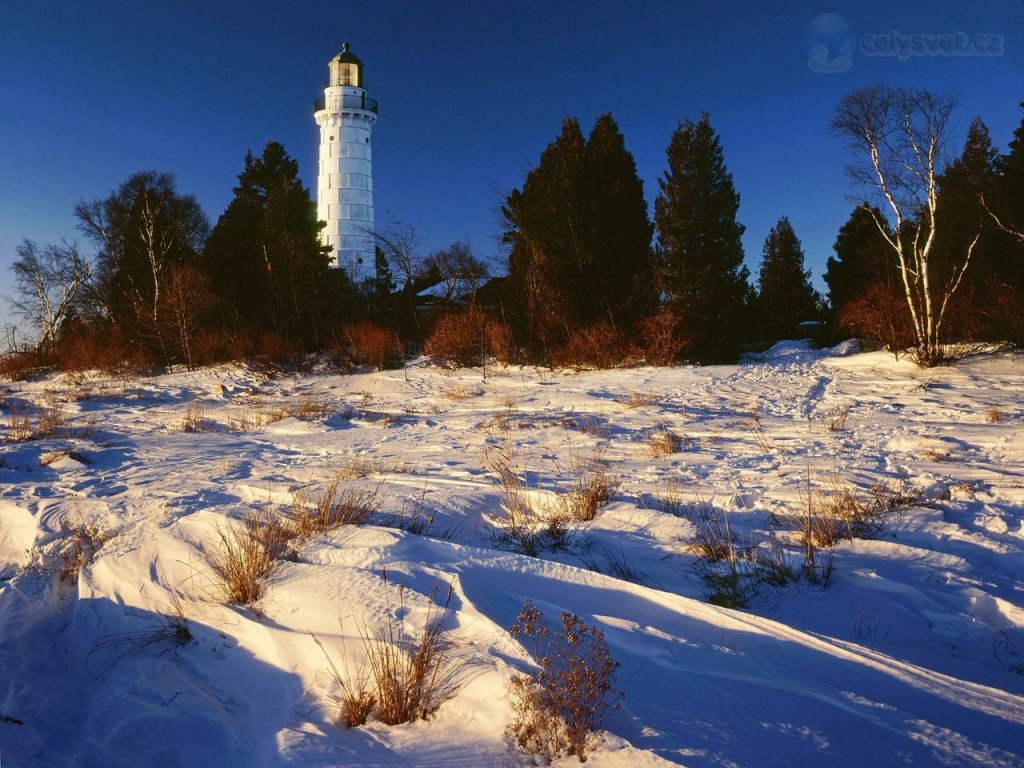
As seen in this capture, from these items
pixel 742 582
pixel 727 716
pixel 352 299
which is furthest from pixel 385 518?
pixel 352 299

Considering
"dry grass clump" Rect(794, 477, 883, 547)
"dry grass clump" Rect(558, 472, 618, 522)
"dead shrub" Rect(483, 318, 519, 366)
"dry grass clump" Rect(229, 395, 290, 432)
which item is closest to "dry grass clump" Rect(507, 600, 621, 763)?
"dry grass clump" Rect(794, 477, 883, 547)

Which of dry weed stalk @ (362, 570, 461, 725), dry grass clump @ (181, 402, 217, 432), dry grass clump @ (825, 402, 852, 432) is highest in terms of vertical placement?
dry grass clump @ (825, 402, 852, 432)

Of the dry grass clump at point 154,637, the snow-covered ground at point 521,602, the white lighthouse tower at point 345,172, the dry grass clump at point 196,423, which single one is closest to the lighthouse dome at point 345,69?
the white lighthouse tower at point 345,172

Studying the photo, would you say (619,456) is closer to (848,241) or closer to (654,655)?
(654,655)

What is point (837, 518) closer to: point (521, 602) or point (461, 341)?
point (521, 602)

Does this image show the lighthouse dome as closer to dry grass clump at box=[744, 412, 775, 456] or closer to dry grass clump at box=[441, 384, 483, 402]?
dry grass clump at box=[441, 384, 483, 402]

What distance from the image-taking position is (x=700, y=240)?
1822 cm

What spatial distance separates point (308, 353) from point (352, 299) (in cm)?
335

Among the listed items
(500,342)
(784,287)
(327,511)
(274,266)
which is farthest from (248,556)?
(784,287)

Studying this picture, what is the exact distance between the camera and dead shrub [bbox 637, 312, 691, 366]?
16.3m

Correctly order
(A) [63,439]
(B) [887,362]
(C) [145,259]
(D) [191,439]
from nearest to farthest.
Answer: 1. (A) [63,439]
2. (D) [191,439]
3. (B) [887,362]
4. (C) [145,259]

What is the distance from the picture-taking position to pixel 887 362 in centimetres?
1462

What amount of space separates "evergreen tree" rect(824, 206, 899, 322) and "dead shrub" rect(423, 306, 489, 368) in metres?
14.0

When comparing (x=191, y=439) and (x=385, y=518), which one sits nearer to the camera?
(x=385, y=518)
